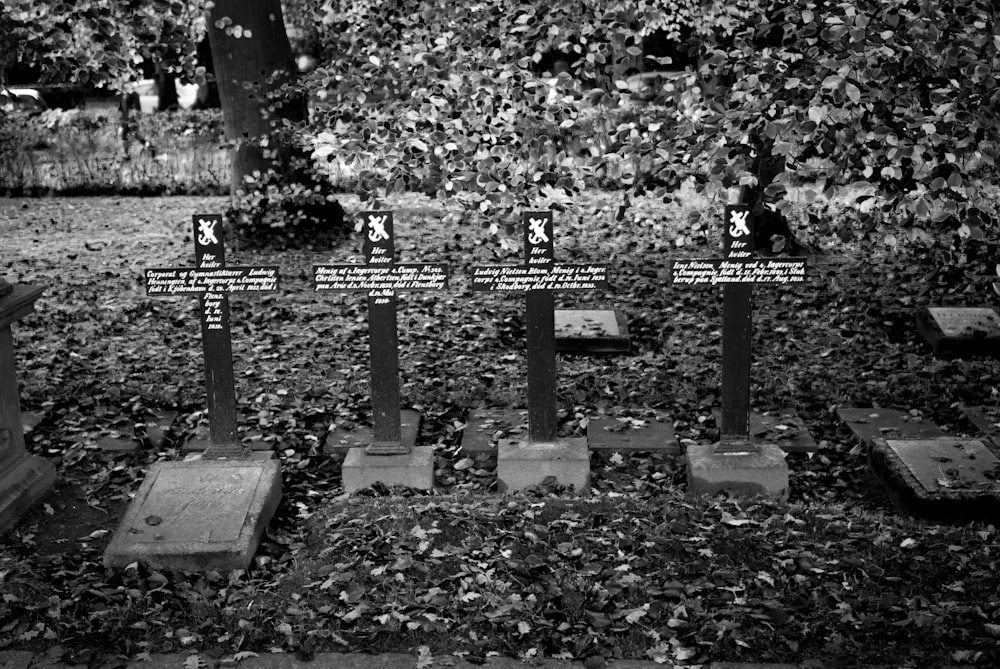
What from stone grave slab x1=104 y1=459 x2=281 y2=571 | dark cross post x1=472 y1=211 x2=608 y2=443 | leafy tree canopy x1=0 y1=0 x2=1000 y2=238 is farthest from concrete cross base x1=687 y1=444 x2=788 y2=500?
stone grave slab x1=104 y1=459 x2=281 y2=571

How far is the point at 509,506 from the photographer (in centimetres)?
591

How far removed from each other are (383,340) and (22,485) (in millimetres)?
2197

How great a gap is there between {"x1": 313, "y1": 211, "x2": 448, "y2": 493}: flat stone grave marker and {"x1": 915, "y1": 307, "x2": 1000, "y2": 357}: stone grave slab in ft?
14.6

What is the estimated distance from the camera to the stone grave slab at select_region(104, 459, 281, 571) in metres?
5.30

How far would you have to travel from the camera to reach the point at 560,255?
12273 mm

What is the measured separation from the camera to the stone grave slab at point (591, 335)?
8.78 meters

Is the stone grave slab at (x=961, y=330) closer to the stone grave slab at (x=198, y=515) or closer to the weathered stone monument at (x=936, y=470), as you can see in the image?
the weathered stone monument at (x=936, y=470)

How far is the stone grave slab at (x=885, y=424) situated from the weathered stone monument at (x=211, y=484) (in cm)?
380

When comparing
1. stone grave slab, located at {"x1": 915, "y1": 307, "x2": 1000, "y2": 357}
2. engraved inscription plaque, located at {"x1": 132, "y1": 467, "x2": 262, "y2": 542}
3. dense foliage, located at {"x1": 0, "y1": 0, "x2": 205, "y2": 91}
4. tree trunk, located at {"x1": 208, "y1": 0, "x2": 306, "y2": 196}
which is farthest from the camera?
tree trunk, located at {"x1": 208, "y1": 0, "x2": 306, "y2": 196}

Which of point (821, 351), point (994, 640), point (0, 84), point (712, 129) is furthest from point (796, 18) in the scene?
point (0, 84)

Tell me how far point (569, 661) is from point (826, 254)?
8397 millimetres

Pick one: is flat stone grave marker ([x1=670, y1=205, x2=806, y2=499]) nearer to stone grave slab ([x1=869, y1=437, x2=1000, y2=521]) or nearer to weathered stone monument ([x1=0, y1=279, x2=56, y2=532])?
stone grave slab ([x1=869, y1=437, x2=1000, y2=521])

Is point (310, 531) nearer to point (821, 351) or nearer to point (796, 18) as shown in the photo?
point (796, 18)

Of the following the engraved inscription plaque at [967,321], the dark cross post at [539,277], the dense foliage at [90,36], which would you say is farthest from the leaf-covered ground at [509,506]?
the dense foliage at [90,36]
